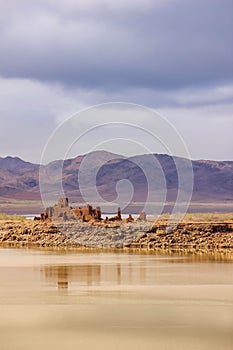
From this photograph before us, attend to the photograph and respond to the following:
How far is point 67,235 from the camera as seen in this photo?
33.9 metres

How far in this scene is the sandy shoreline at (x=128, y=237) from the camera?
99.8ft

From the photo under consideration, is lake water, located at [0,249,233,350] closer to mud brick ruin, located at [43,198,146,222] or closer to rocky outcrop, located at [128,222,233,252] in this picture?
rocky outcrop, located at [128,222,233,252]

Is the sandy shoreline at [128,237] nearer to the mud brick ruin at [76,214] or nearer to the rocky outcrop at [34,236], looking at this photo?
the rocky outcrop at [34,236]

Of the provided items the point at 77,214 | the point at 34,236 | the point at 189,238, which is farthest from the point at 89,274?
the point at 77,214

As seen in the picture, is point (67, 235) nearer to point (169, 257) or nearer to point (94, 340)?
point (169, 257)

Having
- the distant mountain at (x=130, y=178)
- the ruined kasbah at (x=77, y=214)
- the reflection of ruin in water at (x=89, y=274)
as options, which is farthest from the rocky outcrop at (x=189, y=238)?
the distant mountain at (x=130, y=178)

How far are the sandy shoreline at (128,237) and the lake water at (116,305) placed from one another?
279 inches

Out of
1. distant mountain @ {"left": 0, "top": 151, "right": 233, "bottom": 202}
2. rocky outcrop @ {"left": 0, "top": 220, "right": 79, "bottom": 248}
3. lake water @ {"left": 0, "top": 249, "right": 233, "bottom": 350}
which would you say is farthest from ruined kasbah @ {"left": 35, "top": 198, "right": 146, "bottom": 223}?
distant mountain @ {"left": 0, "top": 151, "right": 233, "bottom": 202}

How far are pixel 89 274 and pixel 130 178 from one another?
11674cm

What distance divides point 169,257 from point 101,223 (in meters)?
10.2

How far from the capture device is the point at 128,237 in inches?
1257

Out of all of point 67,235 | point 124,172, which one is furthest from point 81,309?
point 124,172

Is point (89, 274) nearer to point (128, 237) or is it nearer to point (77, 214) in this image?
point (128, 237)

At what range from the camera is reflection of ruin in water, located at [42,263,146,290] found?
59.3 ft
